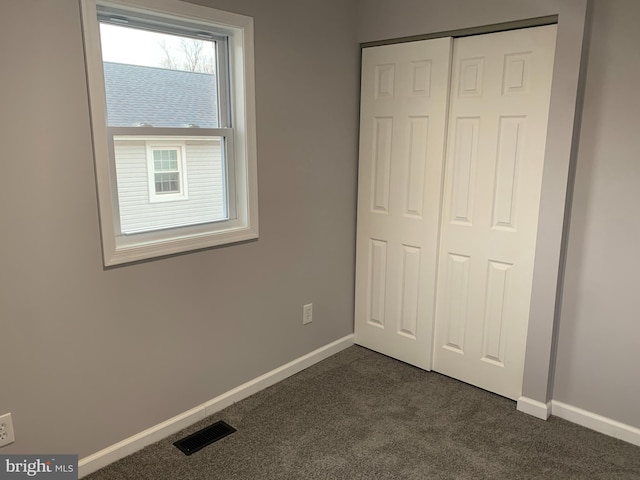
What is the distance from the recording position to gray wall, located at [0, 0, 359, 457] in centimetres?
170

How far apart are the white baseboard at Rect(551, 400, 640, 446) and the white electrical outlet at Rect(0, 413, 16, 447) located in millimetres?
2452

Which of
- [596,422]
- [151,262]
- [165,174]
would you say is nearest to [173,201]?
[165,174]

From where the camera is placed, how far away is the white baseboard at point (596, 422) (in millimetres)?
2232

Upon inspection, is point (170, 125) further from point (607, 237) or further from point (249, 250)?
point (607, 237)

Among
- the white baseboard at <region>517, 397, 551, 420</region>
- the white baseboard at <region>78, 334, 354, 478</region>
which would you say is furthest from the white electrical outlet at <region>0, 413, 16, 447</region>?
the white baseboard at <region>517, 397, 551, 420</region>

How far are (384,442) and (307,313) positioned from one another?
92cm

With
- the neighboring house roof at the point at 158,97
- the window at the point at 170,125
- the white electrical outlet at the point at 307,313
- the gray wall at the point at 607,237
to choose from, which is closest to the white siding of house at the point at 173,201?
the window at the point at 170,125

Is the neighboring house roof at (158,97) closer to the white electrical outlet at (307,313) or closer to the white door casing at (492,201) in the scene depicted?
the white electrical outlet at (307,313)

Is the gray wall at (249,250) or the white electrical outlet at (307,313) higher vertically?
the gray wall at (249,250)

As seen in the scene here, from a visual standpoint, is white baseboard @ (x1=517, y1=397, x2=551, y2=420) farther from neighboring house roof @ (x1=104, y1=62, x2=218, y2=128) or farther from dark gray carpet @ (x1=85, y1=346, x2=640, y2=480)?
neighboring house roof @ (x1=104, y1=62, x2=218, y2=128)

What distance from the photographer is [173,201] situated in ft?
7.30

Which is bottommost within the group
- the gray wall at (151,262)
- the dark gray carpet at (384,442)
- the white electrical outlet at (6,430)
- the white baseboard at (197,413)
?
the dark gray carpet at (384,442)

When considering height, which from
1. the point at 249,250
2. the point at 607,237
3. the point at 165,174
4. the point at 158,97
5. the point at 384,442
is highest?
the point at 158,97

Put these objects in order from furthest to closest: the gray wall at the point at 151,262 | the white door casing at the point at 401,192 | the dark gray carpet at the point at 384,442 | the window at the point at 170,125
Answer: the white door casing at the point at 401,192 < the dark gray carpet at the point at 384,442 < the window at the point at 170,125 < the gray wall at the point at 151,262
